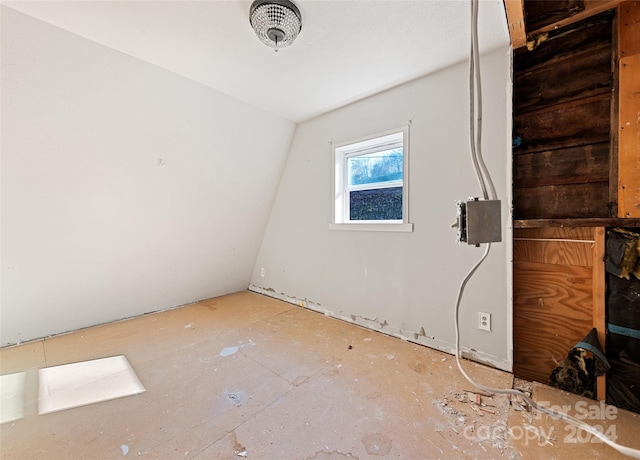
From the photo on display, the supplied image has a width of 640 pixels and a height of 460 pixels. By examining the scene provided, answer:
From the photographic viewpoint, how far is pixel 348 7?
1332mm

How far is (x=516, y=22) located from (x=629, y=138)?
847 millimetres

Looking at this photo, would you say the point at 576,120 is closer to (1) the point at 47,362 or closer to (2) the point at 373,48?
(2) the point at 373,48

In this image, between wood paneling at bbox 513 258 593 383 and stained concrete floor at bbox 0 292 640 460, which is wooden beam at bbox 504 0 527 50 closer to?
wood paneling at bbox 513 258 593 383

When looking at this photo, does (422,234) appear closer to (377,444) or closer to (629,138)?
(629,138)

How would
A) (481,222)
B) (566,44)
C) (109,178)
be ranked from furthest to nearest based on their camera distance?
1. (109,178)
2. (566,44)
3. (481,222)

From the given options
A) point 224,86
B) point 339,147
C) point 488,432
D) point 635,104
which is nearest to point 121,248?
point 224,86

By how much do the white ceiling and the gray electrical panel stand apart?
3.61 feet

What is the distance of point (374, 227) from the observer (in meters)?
2.30

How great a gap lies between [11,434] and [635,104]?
351 centimetres

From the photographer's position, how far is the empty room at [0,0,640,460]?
4.19 feet

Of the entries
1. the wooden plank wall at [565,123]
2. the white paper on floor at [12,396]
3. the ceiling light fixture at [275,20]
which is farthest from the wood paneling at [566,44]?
the white paper on floor at [12,396]

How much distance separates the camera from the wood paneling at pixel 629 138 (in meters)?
1.29

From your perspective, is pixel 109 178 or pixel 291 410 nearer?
pixel 291 410

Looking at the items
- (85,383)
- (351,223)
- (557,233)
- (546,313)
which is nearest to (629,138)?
(557,233)
